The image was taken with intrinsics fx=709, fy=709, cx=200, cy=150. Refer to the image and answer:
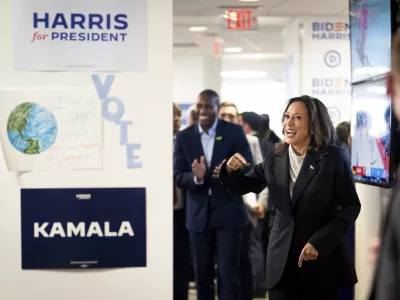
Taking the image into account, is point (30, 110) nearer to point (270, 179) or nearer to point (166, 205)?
point (166, 205)

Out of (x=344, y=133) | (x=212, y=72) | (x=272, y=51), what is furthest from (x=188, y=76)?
(x=344, y=133)

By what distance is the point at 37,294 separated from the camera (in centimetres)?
418

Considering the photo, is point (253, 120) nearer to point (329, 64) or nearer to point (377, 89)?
point (377, 89)

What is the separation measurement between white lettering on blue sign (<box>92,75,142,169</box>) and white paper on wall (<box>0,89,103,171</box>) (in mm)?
40

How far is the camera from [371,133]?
14.6 feet

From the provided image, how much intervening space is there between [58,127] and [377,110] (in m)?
1.92

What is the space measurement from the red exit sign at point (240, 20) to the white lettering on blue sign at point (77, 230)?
6.59 m

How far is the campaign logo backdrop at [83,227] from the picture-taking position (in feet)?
13.6

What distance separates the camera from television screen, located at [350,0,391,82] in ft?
13.3

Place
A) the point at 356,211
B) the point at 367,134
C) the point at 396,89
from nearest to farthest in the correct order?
the point at 396,89 < the point at 356,211 < the point at 367,134

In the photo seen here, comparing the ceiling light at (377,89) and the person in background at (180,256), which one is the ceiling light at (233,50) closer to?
the person in background at (180,256)

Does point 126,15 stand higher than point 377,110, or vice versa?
point 126,15

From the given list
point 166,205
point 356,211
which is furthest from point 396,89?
point 166,205

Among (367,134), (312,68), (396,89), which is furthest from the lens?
(312,68)
